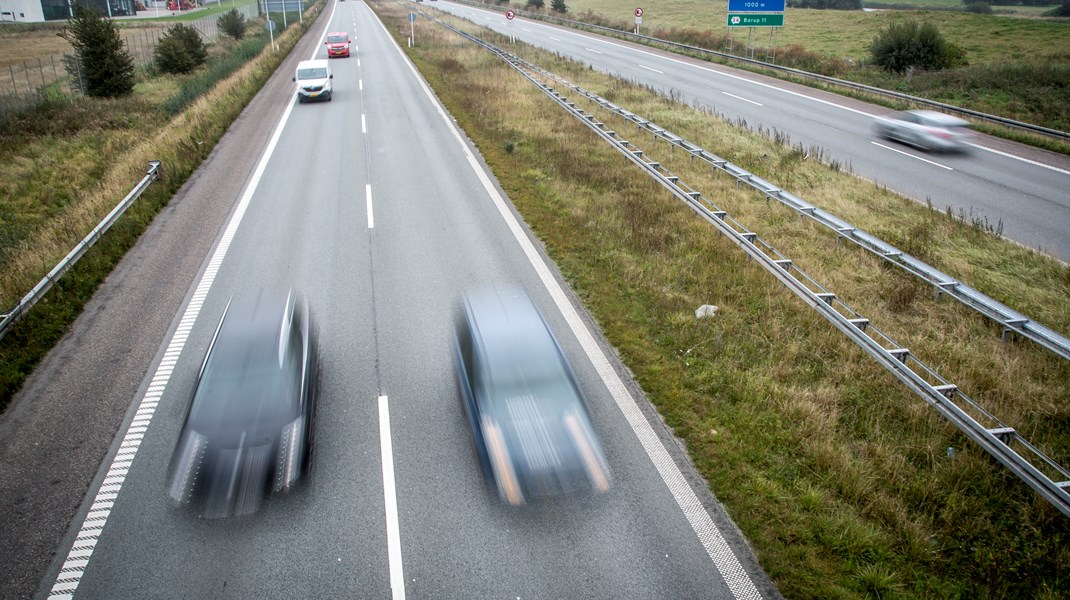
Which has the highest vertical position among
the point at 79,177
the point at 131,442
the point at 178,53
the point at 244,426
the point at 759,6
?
the point at 759,6

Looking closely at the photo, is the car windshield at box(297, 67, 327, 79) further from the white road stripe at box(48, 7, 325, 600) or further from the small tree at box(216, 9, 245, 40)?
the small tree at box(216, 9, 245, 40)

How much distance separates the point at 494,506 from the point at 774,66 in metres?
36.6

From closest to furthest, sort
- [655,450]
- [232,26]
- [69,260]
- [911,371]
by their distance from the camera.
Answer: [655,450] → [911,371] → [69,260] → [232,26]

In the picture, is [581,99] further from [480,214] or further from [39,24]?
[39,24]

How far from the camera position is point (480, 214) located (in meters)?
14.9

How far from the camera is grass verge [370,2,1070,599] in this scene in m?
6.14

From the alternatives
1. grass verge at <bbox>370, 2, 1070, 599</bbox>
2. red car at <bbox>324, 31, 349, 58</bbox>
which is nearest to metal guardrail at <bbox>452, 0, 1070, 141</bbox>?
grass verge at <bbox>370, 2, 1070, 599</bbox>

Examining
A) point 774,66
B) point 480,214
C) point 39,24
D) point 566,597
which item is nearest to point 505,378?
point 566,597

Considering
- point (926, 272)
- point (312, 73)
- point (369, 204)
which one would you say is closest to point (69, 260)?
point (369, 204)

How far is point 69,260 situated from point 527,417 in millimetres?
9794

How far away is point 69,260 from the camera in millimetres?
11469

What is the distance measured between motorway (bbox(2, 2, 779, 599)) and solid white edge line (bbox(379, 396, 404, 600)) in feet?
0.06

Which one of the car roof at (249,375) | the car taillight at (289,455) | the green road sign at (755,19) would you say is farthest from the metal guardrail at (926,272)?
the green road sign at (755,19)

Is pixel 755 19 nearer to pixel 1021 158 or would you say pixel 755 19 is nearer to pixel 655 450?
pixel 1021 158
